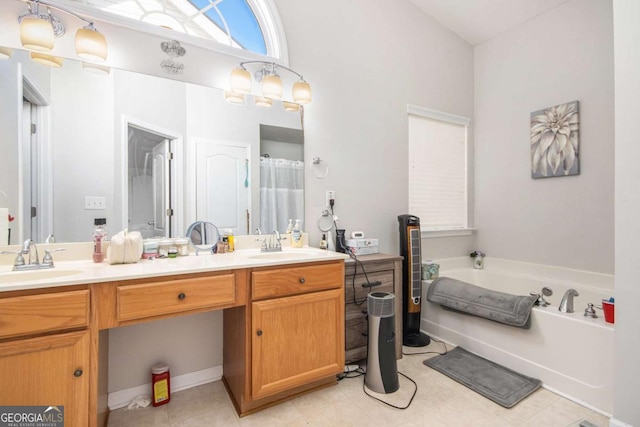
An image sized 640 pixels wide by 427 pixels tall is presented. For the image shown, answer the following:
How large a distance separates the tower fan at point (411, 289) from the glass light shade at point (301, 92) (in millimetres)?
1343

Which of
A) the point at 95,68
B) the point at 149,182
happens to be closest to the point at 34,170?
the point at 149,182

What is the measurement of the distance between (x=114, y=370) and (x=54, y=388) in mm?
Result: 627

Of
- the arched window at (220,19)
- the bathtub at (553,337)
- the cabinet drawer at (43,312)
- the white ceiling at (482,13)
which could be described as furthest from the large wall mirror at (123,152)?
the white ceiling at (482,13)

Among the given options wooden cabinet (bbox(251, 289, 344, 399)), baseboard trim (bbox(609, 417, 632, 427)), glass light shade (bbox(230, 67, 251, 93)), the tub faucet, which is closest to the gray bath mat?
baseboard trim (bbox(609, 417, 632, 427))

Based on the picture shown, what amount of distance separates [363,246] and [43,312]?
Result: 1.89m

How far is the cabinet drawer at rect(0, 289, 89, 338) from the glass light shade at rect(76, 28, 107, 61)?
4.28 feet

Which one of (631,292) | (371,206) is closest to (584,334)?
(631,292)

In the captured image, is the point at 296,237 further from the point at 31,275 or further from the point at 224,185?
the point at 31,275

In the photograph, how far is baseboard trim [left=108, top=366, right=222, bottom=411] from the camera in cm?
172

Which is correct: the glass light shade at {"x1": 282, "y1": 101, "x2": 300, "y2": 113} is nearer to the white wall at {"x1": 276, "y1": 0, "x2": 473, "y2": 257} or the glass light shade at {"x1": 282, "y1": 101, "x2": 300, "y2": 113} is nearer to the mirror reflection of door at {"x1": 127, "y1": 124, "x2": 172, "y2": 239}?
the white wall at {"x1": 276, "y1": 0, "x2": 473, "y2": 257}

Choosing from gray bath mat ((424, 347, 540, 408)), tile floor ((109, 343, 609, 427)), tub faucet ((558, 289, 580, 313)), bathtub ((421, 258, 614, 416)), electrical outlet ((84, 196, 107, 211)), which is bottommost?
tile floor ((109, 343, 609, 427))

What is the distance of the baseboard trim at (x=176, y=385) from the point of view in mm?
1717

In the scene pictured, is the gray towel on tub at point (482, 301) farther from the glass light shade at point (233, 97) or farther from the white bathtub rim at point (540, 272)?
the glass light shade at point (233, 97)

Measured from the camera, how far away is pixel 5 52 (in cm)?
150
